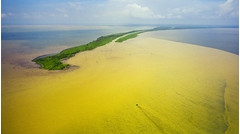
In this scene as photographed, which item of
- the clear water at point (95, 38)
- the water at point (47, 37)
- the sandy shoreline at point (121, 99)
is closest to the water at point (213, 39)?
the clear water at point (95, 38)

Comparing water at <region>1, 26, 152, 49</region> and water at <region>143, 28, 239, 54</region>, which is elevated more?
water at <region>1, 26, 152, 49</region>

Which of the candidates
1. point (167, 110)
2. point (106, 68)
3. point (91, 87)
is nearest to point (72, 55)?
point (106, 68)

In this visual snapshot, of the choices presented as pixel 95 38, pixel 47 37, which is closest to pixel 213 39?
pixel 95 38

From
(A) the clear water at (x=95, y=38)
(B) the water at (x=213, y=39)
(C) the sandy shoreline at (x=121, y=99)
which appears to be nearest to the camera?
(C) the sandy shoreline at (x=121, y=99)

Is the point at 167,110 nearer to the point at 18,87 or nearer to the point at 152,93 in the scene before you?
the point at 152,93

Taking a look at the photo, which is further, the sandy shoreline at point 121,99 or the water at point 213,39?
the water at point 213,39

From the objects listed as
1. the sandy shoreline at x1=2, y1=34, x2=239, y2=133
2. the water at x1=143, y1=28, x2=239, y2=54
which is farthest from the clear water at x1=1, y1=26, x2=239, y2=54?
the sandy shoreline at x1=2, y1=34, x2=239, y2=133

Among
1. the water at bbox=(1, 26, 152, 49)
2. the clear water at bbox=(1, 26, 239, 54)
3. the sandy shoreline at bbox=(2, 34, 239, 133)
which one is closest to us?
the sandy shoreline at bbox=(2, 34, 239, 133)

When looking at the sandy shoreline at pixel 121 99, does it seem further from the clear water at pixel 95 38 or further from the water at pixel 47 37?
the water at pixel 47 37

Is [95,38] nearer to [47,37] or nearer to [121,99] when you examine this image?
[47,37]

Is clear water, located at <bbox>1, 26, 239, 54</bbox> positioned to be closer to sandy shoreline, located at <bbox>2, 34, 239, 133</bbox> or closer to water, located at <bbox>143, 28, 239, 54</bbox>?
water, located at <bbox>143, 28, 239, 54</bbox>
